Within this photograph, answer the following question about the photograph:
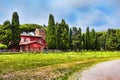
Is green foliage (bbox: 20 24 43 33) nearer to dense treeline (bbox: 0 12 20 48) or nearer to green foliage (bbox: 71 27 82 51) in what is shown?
green foliage (bbox: 71 27 82 51)

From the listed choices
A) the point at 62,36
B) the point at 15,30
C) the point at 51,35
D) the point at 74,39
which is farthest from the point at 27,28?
the point at 15,30

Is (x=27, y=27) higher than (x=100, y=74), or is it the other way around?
(x=27, y=27)

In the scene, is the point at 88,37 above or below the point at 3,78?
above

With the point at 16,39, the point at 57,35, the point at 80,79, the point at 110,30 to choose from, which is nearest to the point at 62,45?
the point at 57,35

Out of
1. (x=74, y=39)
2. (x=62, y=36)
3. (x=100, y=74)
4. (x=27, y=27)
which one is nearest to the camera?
(x=100, y=74)

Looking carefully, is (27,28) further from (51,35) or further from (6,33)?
(6,33)

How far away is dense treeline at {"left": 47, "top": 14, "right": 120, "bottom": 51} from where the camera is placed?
116m

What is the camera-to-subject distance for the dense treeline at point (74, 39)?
116 meters

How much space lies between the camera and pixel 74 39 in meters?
132

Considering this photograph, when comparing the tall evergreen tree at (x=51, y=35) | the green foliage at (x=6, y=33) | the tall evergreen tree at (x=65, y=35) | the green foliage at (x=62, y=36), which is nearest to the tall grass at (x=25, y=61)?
the green foliage at (x=6, y=33)

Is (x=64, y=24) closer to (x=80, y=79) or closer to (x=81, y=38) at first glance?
(x=81, y=38)

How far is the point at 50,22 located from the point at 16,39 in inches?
877

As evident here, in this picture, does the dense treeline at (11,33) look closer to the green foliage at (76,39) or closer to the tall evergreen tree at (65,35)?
the tall evergreen tree at (65,35)

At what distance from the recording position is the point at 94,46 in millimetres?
141000
